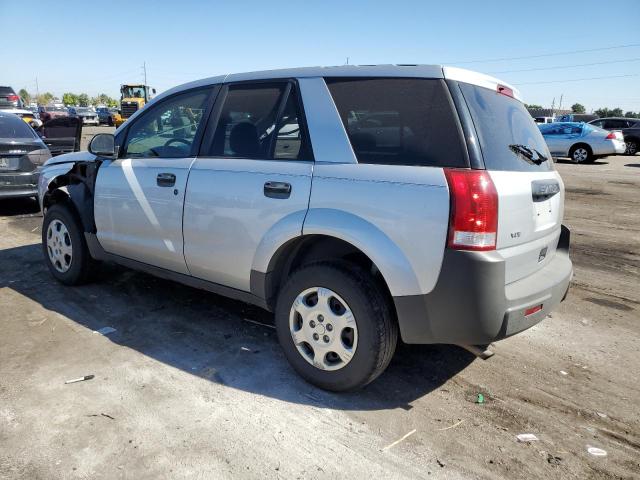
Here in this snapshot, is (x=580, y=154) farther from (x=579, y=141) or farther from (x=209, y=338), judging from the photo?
(x=209, y=338)

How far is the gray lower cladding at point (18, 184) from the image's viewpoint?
7922mm

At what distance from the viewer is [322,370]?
3.04 metres

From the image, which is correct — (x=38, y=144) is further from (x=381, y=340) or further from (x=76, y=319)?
(x=381, y=340)

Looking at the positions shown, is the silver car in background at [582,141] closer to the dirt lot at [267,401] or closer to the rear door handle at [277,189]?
the dirt lot at [267,401]

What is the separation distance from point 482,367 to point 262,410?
5.15 ft

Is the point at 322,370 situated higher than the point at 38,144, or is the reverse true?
the point at 38,144

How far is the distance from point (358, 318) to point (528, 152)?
145cm

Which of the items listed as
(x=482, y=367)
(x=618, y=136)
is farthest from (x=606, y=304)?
(x=618, y=136)

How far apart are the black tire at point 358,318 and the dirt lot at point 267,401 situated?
5.7 inches

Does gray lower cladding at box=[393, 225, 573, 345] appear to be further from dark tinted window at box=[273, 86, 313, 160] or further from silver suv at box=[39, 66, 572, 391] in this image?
dark tinted window at box=[273, 86, 313, 160]

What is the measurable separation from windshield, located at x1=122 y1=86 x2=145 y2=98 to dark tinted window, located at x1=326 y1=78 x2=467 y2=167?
1748 inches

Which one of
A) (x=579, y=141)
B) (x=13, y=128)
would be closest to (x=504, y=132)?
(x=13, y=128)

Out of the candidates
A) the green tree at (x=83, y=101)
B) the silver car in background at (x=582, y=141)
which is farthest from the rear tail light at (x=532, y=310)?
the green tree at (x=83, y=101)

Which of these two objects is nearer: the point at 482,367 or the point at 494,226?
the point at 494,226
